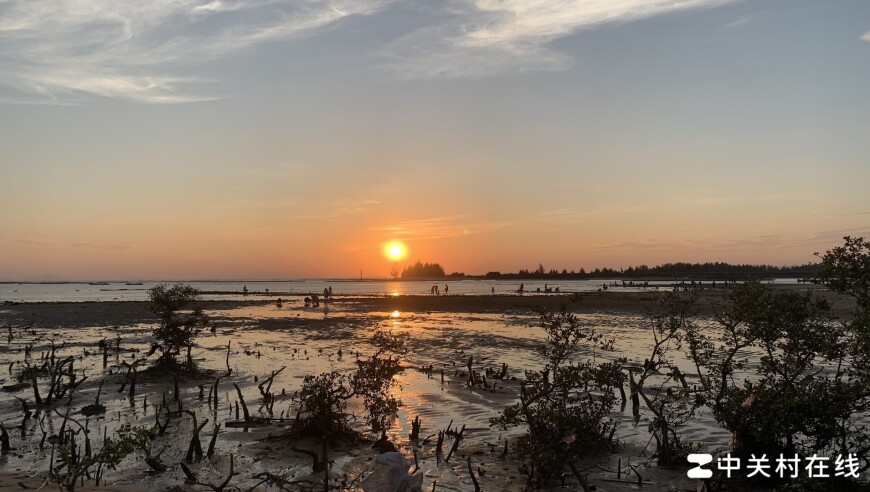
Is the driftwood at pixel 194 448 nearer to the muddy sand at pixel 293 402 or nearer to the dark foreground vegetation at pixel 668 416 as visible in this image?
the dark foreground vegetation at pixel 668 416

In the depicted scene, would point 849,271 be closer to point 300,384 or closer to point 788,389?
point 788,389

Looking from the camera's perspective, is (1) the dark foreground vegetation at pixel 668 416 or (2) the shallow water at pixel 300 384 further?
(2) the shallow water at pixel 300 384

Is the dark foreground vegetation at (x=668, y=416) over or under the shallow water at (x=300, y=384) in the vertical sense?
over

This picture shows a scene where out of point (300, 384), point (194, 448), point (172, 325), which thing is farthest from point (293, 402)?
point (172, 325)

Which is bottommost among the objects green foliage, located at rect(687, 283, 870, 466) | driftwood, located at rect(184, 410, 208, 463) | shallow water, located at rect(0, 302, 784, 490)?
shallow water, located at rect(0, 302, 784, 490)

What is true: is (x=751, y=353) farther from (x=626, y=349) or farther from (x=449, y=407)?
(x=449, y=407)

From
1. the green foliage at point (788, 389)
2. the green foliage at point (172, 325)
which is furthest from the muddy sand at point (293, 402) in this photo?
the green foliage at point (788, 389)

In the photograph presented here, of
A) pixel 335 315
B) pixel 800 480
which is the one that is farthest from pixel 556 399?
pixel 335 315

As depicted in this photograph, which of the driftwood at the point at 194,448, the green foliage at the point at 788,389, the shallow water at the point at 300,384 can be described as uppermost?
the green foliage at the point at 788,389

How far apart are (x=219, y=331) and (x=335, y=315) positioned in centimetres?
1635

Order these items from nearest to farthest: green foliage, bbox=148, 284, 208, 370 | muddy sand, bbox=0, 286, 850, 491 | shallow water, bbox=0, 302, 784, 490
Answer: muddy sand, bbox=0, 286, 850, 491, shallow water, bbox=0, 302, 784, 490, green foliage, bbox=148, 284, 208, 370

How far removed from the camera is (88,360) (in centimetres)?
2889

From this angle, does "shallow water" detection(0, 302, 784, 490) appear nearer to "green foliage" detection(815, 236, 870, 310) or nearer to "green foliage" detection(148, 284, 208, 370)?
"green foliage" detection(148, 284, 208, 370)

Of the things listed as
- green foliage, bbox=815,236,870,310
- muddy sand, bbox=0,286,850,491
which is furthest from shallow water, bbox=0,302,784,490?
green foliage, bbox=815,236,870,310
